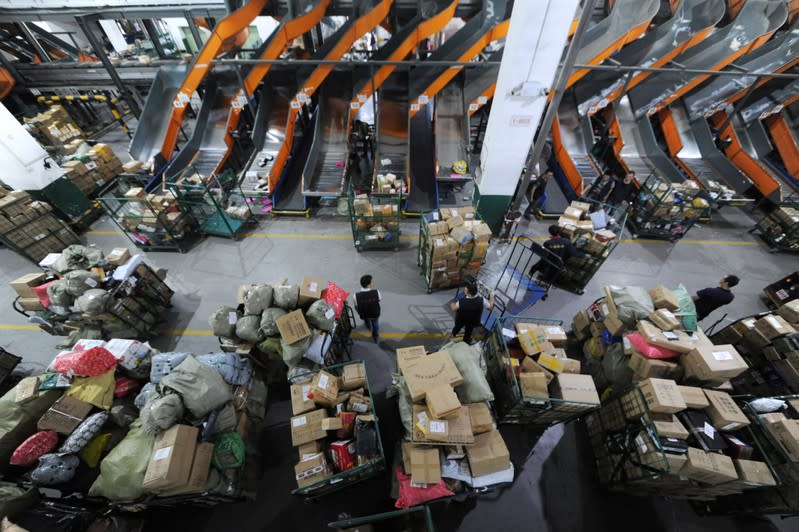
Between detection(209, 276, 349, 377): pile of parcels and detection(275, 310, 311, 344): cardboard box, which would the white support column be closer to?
detection(209, 276, 349, 377): pile of parcels

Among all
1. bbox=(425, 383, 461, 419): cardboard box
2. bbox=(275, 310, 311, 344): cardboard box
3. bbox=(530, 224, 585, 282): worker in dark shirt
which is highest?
bbox=(530, 224, 585, 282): worker in dark shirt

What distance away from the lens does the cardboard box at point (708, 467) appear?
3.06m

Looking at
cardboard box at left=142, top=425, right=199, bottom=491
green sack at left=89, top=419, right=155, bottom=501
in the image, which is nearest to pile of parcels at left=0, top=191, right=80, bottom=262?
green sack at left=89, top=419, right=155, bottom=501

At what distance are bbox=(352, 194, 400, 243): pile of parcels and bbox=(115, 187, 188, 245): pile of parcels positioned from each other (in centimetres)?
418

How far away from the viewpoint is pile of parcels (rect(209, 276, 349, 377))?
4.03 meters

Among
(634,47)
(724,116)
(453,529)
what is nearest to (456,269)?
(453,529)

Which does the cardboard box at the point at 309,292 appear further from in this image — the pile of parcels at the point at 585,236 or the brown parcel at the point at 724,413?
the brown parcel at the point at 724,413

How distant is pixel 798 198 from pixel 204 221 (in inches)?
604

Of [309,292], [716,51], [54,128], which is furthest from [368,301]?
[54,128]

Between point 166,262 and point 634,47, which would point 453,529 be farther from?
point 634,47

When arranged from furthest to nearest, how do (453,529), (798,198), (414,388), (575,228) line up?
(798,198) → (575,228) → (453,529) → (414,388)

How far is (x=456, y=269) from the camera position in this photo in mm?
6043

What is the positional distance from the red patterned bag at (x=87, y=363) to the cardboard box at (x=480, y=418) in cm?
445

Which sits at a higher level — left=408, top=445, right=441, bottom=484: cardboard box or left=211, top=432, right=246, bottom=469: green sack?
left=211, top=432, right=246, bottom=469: green sack
